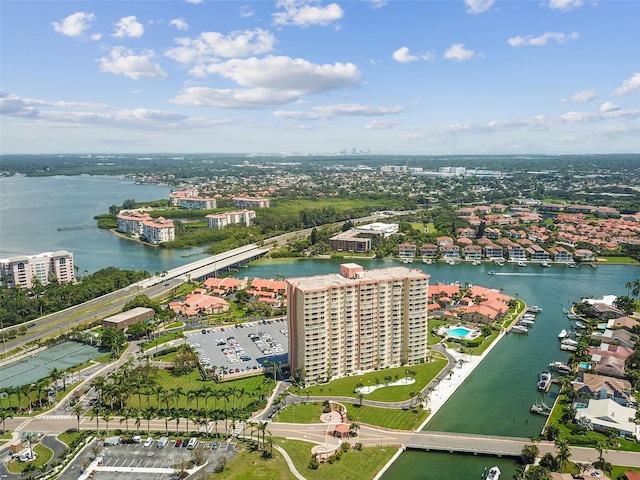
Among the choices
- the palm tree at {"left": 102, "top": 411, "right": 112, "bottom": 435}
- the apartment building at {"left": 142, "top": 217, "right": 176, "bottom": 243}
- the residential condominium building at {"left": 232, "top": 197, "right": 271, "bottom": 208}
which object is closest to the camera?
the palm tree at {"left": 102, "top": 411, "right": 112, "bottom": 435}

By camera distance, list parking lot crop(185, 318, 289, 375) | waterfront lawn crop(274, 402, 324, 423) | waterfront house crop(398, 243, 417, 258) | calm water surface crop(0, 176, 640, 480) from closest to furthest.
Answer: calm water surface crop(0, 176, 640, 480) < waterfront lawn crop(274, 402, 324, 423) < parking lot crop(185, 318, 289, 375) < waterfront house crop(398, 243, 417, 258)

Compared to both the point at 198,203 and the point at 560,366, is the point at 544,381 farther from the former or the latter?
the point at 198,203

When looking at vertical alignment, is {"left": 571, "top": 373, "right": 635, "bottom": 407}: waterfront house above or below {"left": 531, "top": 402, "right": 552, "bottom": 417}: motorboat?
above

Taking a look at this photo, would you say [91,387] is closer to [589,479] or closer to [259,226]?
[589,479]

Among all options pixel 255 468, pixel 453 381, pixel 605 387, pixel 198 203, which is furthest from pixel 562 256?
pixel 198 203

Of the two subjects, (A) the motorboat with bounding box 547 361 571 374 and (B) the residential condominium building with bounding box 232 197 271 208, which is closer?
(A) the motorboat with bounding box 547 361 571 374

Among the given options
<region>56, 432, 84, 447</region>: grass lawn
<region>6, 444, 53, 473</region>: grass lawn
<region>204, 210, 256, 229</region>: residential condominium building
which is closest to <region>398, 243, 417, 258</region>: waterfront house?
<region>204, 210, 256, 229</region>: residential condominium building

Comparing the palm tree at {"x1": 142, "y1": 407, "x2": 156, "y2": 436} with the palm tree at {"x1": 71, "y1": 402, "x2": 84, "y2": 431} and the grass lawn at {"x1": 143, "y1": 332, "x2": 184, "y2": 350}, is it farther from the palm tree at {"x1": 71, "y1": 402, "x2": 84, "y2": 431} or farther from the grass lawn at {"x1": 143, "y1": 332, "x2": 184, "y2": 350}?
the grass lawn at {"x1": 143, "y1": 332, "x2": 184, "y2": 350}
